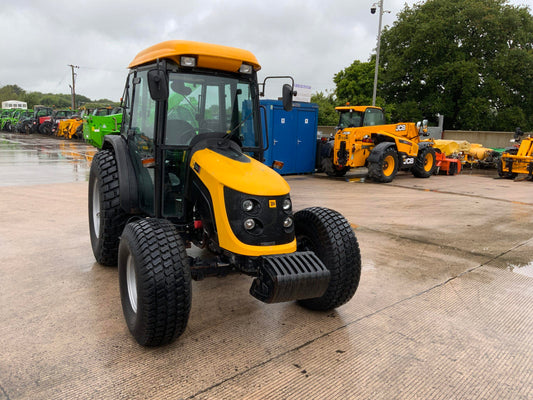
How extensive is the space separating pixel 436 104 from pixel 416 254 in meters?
28.4

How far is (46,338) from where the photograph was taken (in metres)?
3.16

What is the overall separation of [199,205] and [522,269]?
409 centimetres

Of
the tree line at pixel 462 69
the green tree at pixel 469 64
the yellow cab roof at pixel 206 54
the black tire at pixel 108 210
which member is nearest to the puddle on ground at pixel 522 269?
the yellow cab roof at pixel 206 54

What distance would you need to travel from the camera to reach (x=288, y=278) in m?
2.92

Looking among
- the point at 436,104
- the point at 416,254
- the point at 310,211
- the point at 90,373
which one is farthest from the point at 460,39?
the point at 90,373

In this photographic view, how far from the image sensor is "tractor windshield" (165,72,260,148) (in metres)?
3.64

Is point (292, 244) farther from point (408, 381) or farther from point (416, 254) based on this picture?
point (416, 254)

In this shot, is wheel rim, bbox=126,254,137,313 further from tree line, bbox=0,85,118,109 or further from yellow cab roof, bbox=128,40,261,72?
tree line, bbox=0,85,118,109

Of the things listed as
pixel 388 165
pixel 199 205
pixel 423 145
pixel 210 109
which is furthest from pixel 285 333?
pixel 423 145

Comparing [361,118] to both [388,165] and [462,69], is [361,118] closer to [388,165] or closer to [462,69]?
[388,165]

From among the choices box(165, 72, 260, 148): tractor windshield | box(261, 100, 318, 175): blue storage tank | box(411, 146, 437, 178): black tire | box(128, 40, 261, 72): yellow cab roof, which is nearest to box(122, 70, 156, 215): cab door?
box(165, 72, 260, 148): tractor windshield

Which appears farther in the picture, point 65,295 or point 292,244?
point 65,295

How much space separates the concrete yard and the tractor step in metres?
0.45

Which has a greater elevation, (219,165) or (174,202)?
(219,165)
